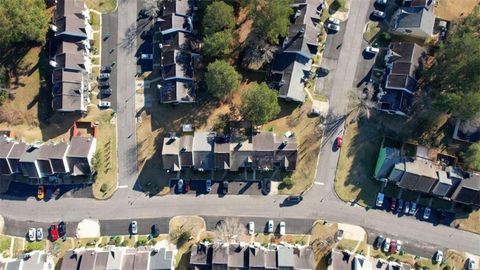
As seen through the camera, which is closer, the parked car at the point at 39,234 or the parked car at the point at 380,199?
the parked car at the point at 39,234

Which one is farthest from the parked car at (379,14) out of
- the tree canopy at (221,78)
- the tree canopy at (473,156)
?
the tree canopy at (221,78)

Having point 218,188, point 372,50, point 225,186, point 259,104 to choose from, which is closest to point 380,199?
point 372,50

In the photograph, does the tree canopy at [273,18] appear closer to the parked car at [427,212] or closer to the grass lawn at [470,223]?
the parked car at [427,212]

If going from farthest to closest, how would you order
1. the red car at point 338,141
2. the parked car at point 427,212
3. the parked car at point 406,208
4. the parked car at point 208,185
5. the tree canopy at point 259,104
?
the red car at point 338,141 < the parked car at point 427,212 < the parked car at point 208,185 < the parked car at point 406,208 < the tree canopy at point 259,104

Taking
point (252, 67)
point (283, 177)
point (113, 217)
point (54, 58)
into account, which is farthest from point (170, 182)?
point (54, 58)

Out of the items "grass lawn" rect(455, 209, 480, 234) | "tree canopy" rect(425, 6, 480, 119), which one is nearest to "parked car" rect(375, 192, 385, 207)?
"grass lawn" rect(455, 209, 480, 234)

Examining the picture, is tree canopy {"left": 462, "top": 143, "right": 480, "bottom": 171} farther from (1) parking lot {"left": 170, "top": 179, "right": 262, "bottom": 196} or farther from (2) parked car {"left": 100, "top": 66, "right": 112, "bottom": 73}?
(2) parked car {"left": 100, "top": 66, "right": 112, "bottom": 73}

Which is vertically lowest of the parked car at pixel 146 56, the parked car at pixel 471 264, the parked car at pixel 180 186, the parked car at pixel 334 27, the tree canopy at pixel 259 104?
the parked car at pixel 471 264
